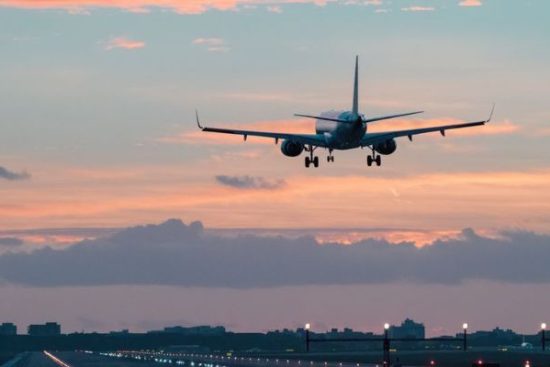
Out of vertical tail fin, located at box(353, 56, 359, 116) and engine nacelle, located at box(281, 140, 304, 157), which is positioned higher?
vertical tail fin, located at box(353, 56, 359, 116)

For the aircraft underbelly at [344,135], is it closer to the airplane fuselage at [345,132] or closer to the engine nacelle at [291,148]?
the airplane fuselage at [345,132]

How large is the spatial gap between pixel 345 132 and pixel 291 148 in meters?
7.23

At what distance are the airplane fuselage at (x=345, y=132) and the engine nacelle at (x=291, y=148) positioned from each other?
11.8 ft

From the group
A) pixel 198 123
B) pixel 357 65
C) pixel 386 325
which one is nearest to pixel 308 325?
pixel 386 325

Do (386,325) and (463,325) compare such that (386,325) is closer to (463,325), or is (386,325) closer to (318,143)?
(463,325)

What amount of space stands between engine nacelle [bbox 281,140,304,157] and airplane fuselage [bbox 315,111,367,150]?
3606 millimetres

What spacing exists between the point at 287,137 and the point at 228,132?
7362 millimetres

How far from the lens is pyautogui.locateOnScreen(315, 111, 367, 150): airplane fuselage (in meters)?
159

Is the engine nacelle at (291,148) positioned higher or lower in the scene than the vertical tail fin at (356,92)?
lower

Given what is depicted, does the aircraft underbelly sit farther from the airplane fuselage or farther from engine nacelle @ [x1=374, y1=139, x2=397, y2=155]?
engine nacelle @ [x1=374, y1=139, x2=397, y2=155]

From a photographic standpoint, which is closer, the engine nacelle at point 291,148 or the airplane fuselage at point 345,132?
the airplane fuselage at point 345,132

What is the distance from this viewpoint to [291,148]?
532 feet

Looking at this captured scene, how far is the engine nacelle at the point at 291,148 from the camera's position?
161875 millimetres

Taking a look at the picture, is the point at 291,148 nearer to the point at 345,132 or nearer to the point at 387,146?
the point at 345,132
